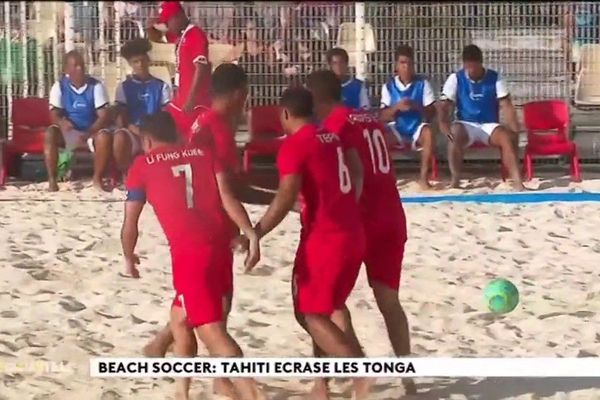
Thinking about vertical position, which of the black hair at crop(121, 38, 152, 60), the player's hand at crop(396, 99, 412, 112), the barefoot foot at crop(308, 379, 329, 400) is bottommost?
the barefoot foot at crop(308, 379, 329, 400)

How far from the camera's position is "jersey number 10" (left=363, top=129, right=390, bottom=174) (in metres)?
3.79

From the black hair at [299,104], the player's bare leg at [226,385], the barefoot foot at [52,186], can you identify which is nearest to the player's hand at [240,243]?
the player's bare leg at [226,385]

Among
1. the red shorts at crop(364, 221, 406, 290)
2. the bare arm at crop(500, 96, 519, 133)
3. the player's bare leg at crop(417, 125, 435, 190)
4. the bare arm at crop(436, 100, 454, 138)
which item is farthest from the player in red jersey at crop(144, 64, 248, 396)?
the bare arm at crop(500, 96, 519, 133)

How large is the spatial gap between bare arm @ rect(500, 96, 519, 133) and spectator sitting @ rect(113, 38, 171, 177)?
1544 mm

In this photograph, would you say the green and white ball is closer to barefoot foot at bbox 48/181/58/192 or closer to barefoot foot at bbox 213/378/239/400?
barefoot foot at bbox 213/378/239/400

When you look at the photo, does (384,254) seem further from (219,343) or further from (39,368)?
(39,368)

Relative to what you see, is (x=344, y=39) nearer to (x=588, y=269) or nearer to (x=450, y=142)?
(x=450, y=142)

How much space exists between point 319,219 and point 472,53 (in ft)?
5.88

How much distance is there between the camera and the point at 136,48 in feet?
15.0

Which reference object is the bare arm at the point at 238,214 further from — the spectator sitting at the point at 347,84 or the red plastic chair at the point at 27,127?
the red plastic chair at the point at 27,127

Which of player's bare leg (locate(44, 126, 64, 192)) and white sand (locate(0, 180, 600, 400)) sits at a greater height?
player's bare leg (locate(44, 126, 64, 192))

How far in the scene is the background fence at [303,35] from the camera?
182 inches

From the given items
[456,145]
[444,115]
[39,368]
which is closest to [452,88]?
[444,115]

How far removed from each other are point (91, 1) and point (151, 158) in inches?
35.0
